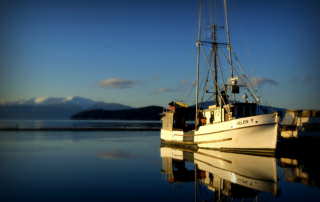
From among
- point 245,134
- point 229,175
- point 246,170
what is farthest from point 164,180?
point 245,134

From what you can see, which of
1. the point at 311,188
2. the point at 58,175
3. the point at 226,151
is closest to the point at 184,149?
the point at 226,151

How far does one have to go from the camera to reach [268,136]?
29750mm

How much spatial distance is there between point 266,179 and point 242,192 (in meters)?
3.90

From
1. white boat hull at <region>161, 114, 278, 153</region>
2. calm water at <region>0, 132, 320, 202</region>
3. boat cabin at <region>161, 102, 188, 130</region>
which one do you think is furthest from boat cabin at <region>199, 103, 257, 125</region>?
boat cabin at <region>161, 102, 188, 130</region>

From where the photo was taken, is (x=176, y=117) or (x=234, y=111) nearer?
(x=234, y=111)

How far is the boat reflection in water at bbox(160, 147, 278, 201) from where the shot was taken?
660 inches

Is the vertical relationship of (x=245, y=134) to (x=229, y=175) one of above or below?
above

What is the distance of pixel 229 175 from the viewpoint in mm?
20875

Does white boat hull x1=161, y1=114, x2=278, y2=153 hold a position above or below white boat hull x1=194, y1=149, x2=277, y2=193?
above

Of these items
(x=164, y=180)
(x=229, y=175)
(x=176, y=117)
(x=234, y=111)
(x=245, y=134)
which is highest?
(x=234, y=111)

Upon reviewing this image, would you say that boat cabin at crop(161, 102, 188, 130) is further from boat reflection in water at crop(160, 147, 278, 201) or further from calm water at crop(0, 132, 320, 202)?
calm water at crop(0, 132, 320, 202)

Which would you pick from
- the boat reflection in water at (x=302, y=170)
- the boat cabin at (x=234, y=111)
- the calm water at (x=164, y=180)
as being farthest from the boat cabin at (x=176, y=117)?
the boat reflection in water at (x=302, y=170)

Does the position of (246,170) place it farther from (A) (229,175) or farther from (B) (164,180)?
(B) (164,180)

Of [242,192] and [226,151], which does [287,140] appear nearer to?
[226,151]
